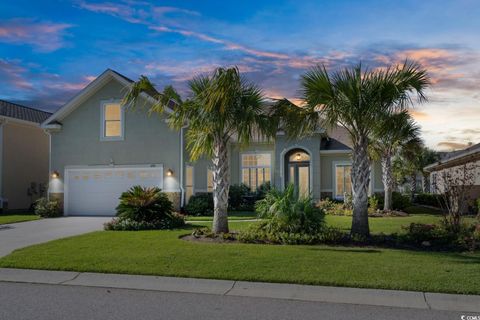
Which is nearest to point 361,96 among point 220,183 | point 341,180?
point 220,183

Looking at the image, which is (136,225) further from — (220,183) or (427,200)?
(427,200)

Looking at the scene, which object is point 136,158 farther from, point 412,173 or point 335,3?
point 412,173

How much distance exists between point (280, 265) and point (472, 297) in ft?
10.9

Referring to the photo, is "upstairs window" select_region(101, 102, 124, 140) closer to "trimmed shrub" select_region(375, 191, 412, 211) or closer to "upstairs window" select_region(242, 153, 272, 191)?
"upstairs window" select_region(242, 153, 272, 191)

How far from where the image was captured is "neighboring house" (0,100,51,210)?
2502 centimetres

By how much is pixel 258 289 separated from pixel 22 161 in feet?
73.7

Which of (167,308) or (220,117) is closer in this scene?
(167,308)

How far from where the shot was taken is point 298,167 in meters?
26.8

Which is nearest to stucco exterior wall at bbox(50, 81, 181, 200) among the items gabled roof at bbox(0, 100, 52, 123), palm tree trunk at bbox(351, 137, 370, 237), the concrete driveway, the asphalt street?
the concrete driveway

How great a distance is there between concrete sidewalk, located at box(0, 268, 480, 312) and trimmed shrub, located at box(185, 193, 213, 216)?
12188 mm

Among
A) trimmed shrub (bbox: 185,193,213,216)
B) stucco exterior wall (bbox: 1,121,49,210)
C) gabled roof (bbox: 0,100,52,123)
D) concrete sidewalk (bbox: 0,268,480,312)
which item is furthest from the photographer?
gabled roof (bbox: 0,100,52,123)

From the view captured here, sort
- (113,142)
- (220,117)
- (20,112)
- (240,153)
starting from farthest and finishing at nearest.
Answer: (20,112), (240,153), (113,142), (220,117)

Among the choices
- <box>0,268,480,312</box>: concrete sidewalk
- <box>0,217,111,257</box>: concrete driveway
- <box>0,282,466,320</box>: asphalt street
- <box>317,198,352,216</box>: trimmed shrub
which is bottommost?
<box>0,282,466,320</box>: asphalt street

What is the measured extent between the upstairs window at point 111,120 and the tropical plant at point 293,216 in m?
11.6
